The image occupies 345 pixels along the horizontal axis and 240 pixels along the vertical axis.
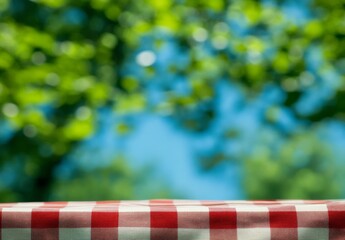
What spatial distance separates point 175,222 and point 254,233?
0.10 meters

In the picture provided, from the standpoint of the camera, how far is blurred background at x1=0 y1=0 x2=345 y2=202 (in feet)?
11.3

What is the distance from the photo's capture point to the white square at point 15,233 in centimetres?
84

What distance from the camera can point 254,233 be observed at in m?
0.85

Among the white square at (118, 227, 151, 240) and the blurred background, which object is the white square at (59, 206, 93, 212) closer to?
the white square at (118, 227, 151, 240)

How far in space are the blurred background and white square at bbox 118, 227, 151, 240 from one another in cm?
245

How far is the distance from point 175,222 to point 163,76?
9.31 feet

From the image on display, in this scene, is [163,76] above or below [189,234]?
above

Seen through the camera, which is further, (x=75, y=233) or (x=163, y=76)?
(x=163, y=76)

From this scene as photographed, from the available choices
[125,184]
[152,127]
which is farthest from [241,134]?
[125,184]

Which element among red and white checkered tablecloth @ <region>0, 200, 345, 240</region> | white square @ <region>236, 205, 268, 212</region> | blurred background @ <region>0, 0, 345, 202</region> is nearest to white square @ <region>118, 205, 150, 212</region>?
red and white checkered tablecloth @ <region>0, 200, 345, 240</region>

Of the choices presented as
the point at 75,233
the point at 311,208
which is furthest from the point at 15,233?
the point at 311,208

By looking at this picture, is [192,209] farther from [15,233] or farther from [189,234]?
[15,233]

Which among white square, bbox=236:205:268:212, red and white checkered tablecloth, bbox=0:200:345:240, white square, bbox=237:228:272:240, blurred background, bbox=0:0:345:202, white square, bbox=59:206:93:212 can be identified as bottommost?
white square, bbox=237:228:272:240

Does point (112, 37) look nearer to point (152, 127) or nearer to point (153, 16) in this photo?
point (153, 16)
